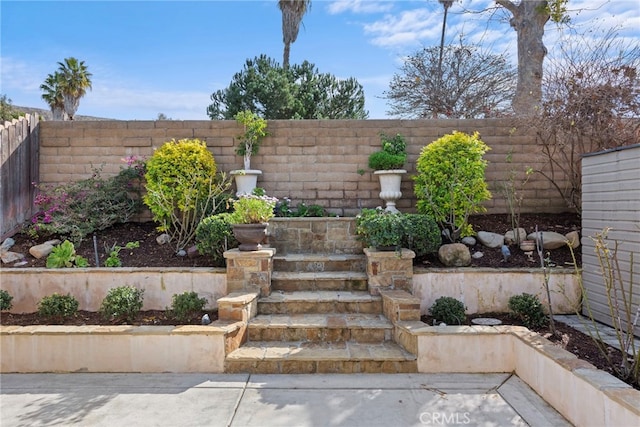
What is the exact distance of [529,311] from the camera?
4227 mm

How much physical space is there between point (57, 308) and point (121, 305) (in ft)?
2.36

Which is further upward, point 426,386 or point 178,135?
point 178,135

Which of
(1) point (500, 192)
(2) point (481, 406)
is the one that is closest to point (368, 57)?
(1) point (500, 192)

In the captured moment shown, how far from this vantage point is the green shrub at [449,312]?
427cm

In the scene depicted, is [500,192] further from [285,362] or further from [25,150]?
[25,150]

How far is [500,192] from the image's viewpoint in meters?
6.71

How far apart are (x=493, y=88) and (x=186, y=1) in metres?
10.8

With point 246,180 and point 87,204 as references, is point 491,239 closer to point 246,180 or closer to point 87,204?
point 246,180

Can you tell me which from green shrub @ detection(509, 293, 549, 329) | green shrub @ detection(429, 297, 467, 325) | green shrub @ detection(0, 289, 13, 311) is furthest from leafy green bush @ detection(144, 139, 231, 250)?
green shrub @ detection(509, 293, 549, 329)

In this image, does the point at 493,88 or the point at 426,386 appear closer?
the point at 426,386

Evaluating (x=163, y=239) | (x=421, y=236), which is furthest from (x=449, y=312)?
(x=163, y=239)

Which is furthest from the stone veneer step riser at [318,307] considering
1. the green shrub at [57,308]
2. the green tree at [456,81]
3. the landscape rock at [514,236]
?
the green tree at [456,81]

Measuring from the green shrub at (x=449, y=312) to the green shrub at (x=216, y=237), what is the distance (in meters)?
2.60

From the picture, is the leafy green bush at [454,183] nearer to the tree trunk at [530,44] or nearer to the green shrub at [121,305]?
the tree trunk at [530,44]
